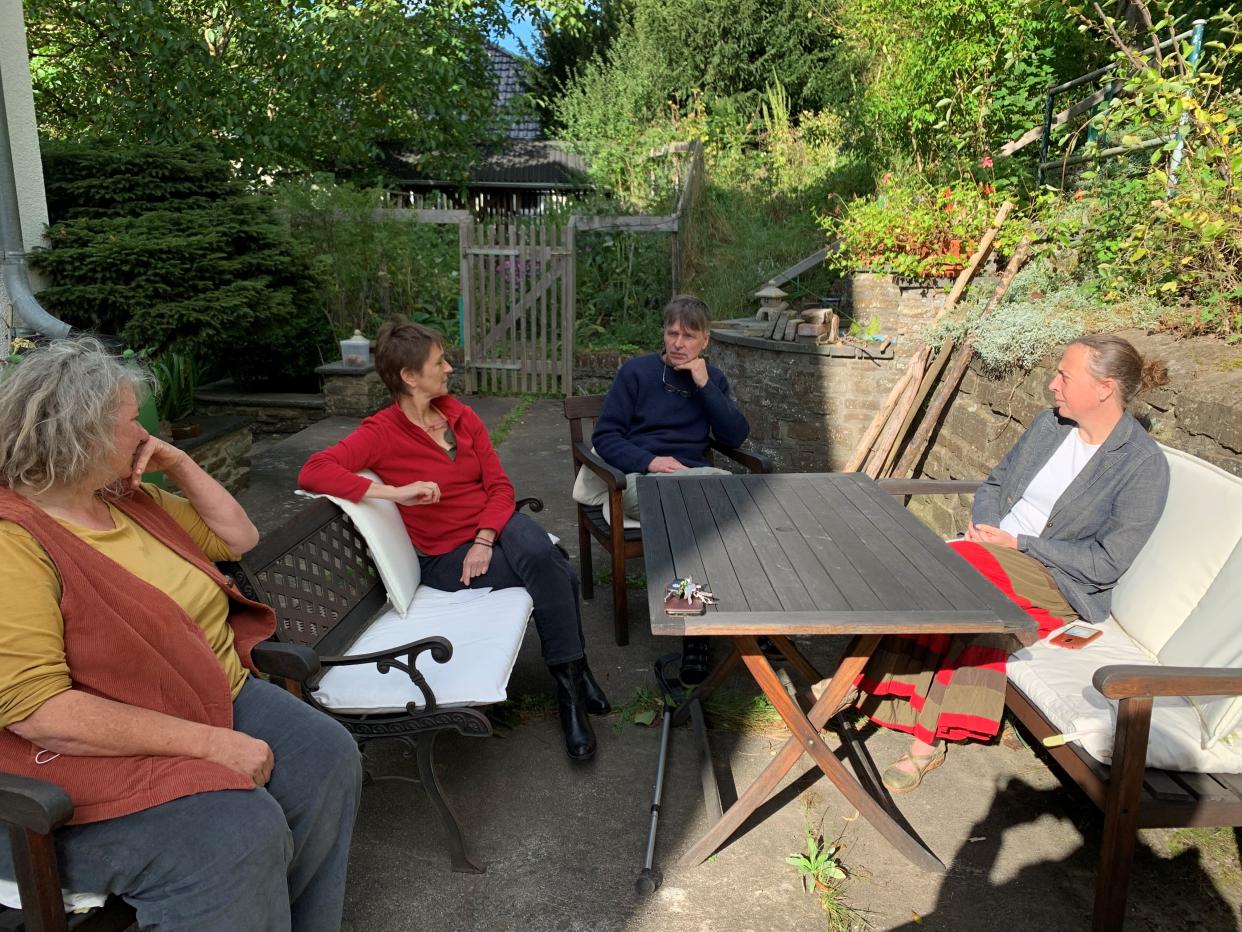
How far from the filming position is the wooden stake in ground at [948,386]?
Result: 5.02 metres

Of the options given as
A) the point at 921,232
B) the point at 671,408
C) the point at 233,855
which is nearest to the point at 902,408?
the point at 921,232

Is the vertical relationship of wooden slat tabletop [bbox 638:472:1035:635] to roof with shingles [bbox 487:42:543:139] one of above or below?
below

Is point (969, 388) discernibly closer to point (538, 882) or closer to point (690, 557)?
point (690, 557)

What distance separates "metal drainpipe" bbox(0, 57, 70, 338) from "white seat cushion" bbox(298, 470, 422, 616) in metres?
3.10

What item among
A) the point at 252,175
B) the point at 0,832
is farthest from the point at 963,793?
the point at 252,175

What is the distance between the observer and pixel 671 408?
3.79 m

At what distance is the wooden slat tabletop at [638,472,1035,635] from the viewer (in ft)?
6.51

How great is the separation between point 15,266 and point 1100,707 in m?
5.65

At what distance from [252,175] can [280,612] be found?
975cm

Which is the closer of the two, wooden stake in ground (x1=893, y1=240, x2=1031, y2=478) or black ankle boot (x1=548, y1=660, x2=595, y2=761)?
black ankle boot (x1=548, y1=660, x2=595, y2=761)

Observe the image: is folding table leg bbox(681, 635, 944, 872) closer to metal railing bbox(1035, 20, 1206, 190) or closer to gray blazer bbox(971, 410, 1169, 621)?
gray blazer bbox(971, 410, 1169, 621)

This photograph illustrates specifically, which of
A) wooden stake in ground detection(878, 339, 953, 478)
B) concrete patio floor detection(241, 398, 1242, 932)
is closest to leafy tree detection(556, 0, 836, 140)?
wooden stake in ground detection(878, 339, 953, 478)

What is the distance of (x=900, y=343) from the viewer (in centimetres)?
590

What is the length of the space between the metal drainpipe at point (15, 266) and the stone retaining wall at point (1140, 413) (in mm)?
4985
